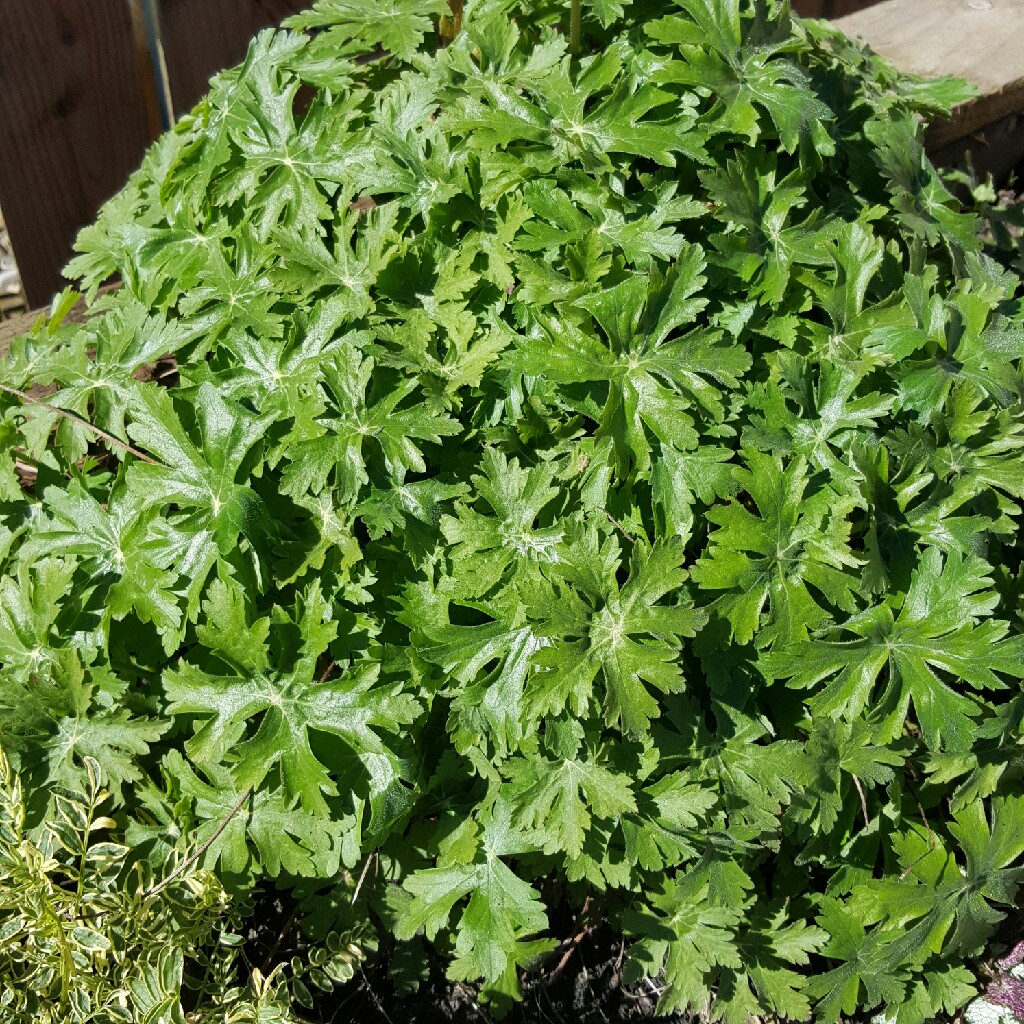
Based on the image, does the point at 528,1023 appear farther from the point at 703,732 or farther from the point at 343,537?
the point at 343,537

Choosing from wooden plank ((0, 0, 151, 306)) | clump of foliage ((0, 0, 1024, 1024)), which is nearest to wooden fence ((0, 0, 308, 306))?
wooden plank ((0, 0, 151, 306))

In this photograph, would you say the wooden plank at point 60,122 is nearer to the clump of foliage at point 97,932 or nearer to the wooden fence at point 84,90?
the wooden fence at point 84,90

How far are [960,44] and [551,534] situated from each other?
3.31m

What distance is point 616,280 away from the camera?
1.96m

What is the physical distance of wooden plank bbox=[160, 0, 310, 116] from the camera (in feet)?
11.7

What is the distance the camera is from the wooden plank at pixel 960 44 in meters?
3.88

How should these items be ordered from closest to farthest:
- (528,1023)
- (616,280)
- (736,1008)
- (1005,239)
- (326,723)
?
(326,723) → (616,280) → (736,1008) → (528,1023) → (1005,239)

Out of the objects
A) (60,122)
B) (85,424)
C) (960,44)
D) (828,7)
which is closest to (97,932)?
(85,424)

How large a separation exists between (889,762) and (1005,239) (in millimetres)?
1969

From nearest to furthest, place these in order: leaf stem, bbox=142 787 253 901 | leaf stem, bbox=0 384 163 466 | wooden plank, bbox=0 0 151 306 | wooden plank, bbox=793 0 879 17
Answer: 1. leaf stem, bbox=142 787 253 901
2. leaf stem, bbox=0 384 163 466
3. wooden plank, bbox=0 0 151 306
4. wooden plank, bbox=793 0 879 17

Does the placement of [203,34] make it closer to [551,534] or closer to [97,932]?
[551,534]

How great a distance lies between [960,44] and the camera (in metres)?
4.10

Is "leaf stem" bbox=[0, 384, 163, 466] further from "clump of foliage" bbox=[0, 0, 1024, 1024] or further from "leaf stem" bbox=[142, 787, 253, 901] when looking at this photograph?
"leaf stem" bbox=[142, 787, 253, 901]

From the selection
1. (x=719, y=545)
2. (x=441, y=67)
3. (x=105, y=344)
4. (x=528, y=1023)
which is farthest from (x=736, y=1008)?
(x=441, y=67)
